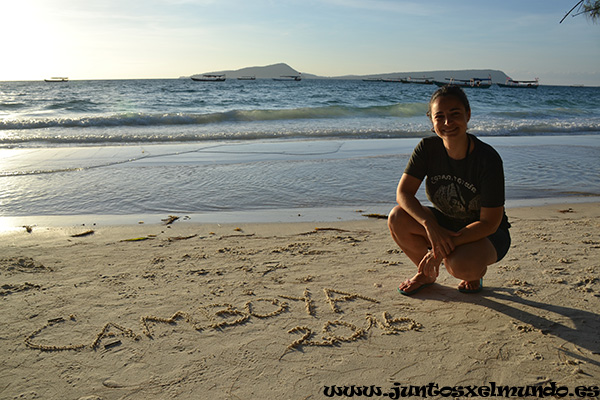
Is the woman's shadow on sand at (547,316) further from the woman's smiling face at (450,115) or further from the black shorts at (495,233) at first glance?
the woman's smiling face at (450,115)

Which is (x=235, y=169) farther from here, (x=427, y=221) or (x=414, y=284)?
(x=427, y=221)

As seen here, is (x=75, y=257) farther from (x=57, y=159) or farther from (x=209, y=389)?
(x=57, y=159)

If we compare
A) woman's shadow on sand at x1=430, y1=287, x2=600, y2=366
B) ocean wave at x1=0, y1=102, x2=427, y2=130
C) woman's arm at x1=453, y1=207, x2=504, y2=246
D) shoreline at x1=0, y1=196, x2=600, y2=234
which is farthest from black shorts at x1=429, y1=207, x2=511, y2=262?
ocean wave at x1=0, y1=102, x2=427, y2=130

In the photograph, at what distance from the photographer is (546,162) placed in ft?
25.5

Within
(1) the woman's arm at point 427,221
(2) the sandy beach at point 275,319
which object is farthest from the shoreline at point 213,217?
(1) the woman's arm at point 427,221

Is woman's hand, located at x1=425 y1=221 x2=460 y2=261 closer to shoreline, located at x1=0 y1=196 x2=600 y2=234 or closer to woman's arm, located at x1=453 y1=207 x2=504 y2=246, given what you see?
woman's arm, located at x1=453 y1=207 x2=504 y2=246

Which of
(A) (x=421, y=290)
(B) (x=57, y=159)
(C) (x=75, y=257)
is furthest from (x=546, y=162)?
(B) (x=57, y=159)

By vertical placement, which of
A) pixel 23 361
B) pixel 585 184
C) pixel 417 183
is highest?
pixel 417 183

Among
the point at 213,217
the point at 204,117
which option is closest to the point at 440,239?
the point at 213,217

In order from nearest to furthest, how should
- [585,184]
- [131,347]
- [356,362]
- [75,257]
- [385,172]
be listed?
[356,362], [131,347], [75,257], [585,184], [385,172]

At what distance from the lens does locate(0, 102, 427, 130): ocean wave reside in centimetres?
1516

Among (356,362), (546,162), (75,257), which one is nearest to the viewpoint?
(356,362)

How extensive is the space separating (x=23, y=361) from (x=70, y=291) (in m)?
0.80

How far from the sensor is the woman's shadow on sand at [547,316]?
220 centimetres
